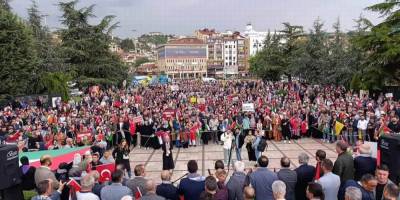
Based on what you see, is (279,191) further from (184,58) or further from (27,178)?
(184,58)

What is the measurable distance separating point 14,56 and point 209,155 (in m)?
23.6

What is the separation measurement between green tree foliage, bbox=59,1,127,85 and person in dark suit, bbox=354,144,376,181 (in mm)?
41010

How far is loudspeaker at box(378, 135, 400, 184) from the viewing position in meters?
7.59

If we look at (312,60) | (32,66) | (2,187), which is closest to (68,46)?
(32,66)

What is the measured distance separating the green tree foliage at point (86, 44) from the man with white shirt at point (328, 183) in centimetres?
4166

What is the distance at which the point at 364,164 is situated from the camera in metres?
7.83

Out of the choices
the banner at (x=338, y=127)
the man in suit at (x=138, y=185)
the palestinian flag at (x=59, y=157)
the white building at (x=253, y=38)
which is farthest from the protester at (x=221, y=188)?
the white building at (x=253, y=38)

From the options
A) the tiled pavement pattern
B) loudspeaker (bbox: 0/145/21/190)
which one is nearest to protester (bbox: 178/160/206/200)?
loudspeaker (bbox: 0/145/21/190)

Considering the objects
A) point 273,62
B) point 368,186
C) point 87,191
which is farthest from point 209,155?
point 273,62

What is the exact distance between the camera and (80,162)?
8922mm

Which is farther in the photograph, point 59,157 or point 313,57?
point 313,57

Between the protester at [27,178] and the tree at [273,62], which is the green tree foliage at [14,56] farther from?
the tree at [273,62]

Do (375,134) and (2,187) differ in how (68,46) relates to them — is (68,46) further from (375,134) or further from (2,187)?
(2,187)

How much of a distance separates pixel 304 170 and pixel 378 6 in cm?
2476
